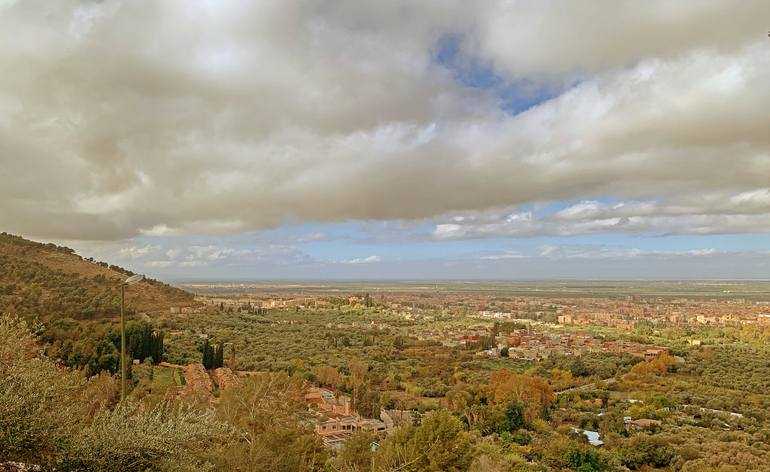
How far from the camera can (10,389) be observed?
719 centimetres

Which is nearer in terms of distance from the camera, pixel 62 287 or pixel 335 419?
pixel 335 419

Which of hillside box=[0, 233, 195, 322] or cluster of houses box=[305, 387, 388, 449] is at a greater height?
hillside box=[0, 233, 195, 322]

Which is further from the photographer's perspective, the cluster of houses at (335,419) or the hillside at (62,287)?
the hillside at (62,287)

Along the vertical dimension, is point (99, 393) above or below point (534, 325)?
above

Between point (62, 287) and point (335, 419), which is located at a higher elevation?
point (62, 287)

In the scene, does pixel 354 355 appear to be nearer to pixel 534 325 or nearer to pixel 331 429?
pixel 331 429

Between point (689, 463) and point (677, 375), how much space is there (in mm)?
26280

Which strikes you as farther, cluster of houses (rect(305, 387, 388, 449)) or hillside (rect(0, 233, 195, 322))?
hillside (rect(0, 233, 195, 322))

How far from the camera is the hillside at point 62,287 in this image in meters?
38.8

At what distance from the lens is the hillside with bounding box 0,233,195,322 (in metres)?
38.8

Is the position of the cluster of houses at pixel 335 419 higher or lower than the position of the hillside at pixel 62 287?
lower

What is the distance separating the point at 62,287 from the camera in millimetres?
45531

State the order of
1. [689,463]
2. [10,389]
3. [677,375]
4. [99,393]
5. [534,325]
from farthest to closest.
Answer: [534,325]
[677,375]
[689,463]
[99,393]
[10,389]

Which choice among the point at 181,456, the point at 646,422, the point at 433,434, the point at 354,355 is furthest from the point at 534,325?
the point at 181,456
